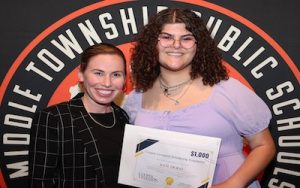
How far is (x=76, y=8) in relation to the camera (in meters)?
2.31

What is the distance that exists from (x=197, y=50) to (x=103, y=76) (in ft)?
1.66

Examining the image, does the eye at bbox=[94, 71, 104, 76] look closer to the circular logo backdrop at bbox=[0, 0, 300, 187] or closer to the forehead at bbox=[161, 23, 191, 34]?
the forehead at bbox=[161, 23, 191, 34]

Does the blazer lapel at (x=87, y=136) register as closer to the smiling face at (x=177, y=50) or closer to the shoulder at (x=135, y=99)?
the shoulder at (x=135, y=99)

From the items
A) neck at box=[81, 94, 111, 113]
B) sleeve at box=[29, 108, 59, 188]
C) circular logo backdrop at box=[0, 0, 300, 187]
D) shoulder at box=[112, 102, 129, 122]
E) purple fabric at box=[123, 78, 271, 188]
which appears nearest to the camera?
sleeve at box=[29, 108, 59, 188]

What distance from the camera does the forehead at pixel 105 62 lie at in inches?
64.0

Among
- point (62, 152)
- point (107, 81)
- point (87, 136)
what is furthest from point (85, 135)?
point (107, 81)

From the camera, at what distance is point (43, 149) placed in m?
1.51

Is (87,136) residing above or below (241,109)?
below

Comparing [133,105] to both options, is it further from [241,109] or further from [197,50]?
→ [241,109]

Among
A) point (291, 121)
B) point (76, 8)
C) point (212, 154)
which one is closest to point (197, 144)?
point (212, 154)

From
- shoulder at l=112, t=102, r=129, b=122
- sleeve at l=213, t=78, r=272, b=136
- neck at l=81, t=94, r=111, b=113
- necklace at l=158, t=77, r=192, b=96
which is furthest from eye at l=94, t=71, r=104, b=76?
sleeve at l=213, t=78, r=272, b=136

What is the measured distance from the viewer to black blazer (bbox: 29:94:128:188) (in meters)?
1.51

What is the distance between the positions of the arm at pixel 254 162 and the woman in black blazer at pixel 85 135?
1.85ft

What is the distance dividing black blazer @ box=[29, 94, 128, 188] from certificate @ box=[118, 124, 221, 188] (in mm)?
164
